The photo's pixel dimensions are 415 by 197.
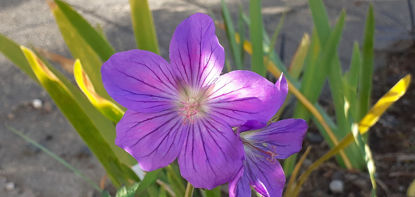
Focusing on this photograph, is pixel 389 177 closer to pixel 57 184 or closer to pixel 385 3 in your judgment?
pixel 57 184

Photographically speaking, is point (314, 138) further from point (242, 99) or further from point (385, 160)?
point (242, 99)

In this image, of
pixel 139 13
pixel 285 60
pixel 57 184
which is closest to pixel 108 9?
pixel 285 60

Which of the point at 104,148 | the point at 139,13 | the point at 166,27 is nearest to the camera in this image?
the point at 104,148

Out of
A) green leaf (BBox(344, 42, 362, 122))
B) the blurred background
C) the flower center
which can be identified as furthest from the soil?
the flower center

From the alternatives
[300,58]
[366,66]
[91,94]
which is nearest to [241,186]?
[91,94]

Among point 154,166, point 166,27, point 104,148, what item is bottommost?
point 166,27

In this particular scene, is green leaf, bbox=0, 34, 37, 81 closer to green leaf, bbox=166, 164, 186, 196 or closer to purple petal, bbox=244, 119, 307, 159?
green leaf, bbox=166, 164, 186, 196
